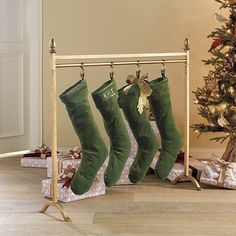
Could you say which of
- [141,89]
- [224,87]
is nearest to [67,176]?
[141,89]

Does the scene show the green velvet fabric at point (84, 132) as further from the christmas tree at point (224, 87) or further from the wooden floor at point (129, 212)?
the christmas tree at point (224, 87)

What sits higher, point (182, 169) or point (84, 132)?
point (84, 132)

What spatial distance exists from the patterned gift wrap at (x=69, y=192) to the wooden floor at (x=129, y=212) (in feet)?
0.16

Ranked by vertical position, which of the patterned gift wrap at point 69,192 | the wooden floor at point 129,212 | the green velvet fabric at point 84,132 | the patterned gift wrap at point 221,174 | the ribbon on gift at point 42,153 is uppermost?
the green velvet fabric at point 84,132

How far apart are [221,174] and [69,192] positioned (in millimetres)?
1082

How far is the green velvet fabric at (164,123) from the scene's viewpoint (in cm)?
343

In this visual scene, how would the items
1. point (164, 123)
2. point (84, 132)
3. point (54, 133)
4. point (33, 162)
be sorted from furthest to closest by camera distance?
point (33, 162) → point (164, 123) → point (54, 133) → point (84, 132)

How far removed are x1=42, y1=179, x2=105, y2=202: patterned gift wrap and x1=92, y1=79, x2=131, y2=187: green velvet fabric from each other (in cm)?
41

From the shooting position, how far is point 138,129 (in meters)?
3.27

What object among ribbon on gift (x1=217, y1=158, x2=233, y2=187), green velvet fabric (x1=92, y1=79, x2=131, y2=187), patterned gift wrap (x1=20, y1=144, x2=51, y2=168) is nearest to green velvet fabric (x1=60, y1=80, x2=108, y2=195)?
green velvet fabric (x1=92, y1=79, x2=131, y2=187)

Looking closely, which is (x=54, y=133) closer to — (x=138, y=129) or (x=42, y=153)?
(x=138, y=129)

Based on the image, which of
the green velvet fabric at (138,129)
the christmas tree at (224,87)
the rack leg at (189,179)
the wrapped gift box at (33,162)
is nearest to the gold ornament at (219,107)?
the christmas tree at (224,87)

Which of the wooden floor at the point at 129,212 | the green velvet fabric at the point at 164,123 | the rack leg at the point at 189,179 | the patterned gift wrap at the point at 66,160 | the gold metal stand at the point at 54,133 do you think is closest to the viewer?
the wooden floor at the point at 129,212

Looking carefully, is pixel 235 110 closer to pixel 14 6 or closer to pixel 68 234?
pixel 68 234
